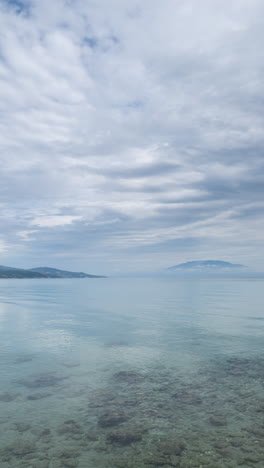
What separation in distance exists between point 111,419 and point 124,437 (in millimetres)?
2352

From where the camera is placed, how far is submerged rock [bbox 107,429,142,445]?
55.5 feet

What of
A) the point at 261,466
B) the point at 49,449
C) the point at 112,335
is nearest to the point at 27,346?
the point at 112,335

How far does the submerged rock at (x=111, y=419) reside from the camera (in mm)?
18852

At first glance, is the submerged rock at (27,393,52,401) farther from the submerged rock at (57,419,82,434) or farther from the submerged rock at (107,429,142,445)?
the submerged rock at (107,429,142,445)

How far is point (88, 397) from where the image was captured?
2312 cm

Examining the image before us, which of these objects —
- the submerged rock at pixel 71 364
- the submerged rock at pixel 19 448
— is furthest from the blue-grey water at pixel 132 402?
the submerged rock at pixel 71 364

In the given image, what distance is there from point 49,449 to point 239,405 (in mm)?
12715

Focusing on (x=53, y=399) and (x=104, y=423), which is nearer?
(x=104, y=423)

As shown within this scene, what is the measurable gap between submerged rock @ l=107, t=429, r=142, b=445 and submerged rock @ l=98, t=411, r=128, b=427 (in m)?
1.21

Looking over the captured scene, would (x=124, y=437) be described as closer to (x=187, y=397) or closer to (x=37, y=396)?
(x=187, y=397)

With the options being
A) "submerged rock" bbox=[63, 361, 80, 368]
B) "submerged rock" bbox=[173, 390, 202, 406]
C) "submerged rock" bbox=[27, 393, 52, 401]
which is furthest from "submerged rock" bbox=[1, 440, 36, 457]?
"submerged rock" bbox=[63, 361, 80, 368]

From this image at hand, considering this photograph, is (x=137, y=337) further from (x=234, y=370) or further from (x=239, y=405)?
(x=239, y=405)

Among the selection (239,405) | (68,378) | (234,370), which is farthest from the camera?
(234,370)

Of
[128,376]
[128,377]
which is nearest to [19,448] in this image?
[128,377]
